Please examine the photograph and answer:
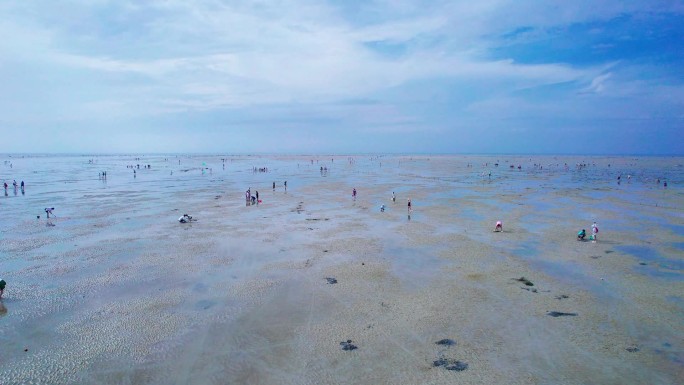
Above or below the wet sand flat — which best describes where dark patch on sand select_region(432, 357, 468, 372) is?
below

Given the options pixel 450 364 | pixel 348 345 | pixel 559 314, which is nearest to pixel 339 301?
pixel 348 345

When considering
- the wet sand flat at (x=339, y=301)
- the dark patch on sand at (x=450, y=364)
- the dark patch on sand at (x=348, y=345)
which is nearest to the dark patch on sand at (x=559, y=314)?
the wet sand flat at (x=339, y=301)

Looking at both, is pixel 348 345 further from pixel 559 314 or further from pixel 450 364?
pixel 559 314

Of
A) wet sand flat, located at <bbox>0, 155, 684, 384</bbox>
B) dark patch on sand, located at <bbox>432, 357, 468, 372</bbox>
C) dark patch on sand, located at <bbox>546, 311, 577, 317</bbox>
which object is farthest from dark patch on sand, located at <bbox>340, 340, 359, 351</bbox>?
dark patch on sand, located at <bbox>546, 311, 577, 317</bbox>

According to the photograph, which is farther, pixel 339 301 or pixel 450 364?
pixel 339 301

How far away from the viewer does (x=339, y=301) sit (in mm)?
16922

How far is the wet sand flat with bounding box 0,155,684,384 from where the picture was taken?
1212cm

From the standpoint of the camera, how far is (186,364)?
12.2m

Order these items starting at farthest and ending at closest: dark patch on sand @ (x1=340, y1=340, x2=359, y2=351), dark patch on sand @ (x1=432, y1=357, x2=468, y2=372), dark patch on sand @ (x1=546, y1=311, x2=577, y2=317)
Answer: dark patch on sand @ (x1=546, y1=311, x2=577, y2=317) < dark patch on sand @ (x1=340, y1=340, x2=359, y2=351) < dark patch on sand @ (x1=432, y1=357, x2=468, y2=372)

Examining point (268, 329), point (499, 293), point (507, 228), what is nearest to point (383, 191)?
point (507, 228)

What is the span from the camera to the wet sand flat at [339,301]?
39.8 ft

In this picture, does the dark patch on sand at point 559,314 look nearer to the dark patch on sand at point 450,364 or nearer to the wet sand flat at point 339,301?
the wet sand flat at point 339,301

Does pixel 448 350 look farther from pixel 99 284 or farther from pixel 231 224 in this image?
pixel 231 224

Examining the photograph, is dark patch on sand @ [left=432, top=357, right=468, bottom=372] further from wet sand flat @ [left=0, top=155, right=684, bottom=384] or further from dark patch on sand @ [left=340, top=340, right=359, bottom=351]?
dark patch on sand @ [left=340, top=340, right=359, bottom=351]
